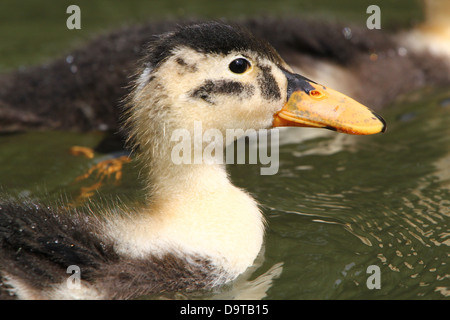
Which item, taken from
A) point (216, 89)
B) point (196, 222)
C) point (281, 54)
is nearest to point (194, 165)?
point (196, 222)

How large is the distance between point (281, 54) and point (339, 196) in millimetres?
1677

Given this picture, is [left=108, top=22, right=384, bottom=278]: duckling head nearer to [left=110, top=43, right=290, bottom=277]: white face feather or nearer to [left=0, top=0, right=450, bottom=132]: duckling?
[left=110, top=43, right=290, bottom=277]: white face feather

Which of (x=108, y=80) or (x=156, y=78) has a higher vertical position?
(x=108, y=80)

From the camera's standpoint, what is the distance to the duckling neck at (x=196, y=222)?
11.7ft

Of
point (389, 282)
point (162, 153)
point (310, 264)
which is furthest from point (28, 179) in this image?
point (389, 282)

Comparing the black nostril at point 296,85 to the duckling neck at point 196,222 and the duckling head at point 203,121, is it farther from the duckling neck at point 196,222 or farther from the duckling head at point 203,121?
the duckling neck at point 196,222

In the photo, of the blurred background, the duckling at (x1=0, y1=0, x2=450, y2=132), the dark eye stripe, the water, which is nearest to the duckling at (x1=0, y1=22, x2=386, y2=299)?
the dark eye stripe

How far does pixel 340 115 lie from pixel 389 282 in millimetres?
923

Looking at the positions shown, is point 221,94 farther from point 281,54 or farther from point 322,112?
point 281,54

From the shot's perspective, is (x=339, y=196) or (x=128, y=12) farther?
(x=128, y=12)

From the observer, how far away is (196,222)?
145 inches

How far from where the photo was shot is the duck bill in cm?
389

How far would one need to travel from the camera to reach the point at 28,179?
5.11m

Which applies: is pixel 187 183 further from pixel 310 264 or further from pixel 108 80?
pixel 108 80
